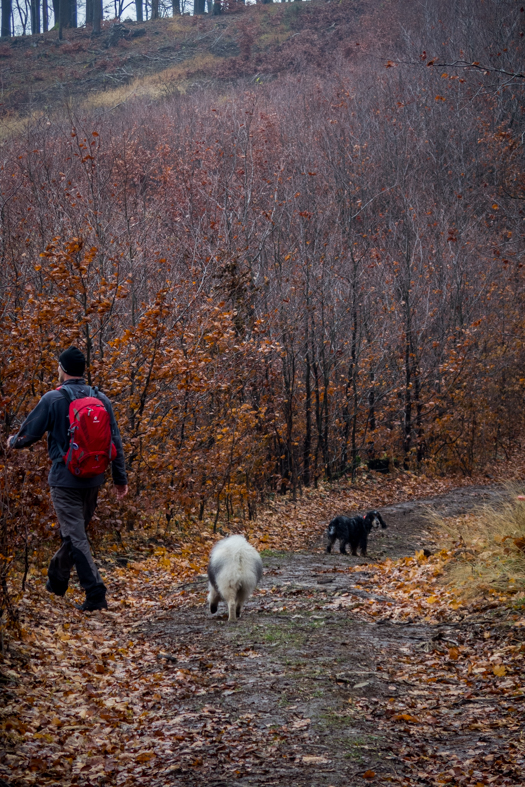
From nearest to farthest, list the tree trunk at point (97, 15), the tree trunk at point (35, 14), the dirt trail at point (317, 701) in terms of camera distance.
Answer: the dirt trail at point (317, 701) < the tree trunk at point (97, 15) < the tree trunk at point (35, 14)

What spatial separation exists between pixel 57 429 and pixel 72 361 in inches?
24.1

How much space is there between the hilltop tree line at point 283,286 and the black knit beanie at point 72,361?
3.35ft

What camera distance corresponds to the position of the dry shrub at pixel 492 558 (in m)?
6.79

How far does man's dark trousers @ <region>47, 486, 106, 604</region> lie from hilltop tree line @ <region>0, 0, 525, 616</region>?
0.60 m

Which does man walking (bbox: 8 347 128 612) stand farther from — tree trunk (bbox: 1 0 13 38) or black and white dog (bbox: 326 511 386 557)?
tree trunk (bbox: 1 0 13 38)

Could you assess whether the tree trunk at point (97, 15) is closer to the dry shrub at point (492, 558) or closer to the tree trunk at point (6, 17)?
the tree trunk at point (6, 17)

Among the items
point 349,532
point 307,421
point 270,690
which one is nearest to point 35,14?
point 307,421

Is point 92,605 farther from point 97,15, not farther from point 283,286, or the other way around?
point 97,15

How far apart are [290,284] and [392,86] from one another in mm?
17266

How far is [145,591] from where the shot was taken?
8.16 m

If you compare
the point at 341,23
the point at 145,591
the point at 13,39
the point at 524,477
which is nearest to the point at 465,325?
the point at 524,477

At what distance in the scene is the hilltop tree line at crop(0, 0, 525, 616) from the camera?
33.4 ft

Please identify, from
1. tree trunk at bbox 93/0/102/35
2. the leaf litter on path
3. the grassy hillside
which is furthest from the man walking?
tree trunk at bbox 93/0/102/35

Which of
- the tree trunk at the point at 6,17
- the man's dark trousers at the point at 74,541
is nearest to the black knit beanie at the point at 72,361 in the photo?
the man's dark trousers at the point at 74,541
